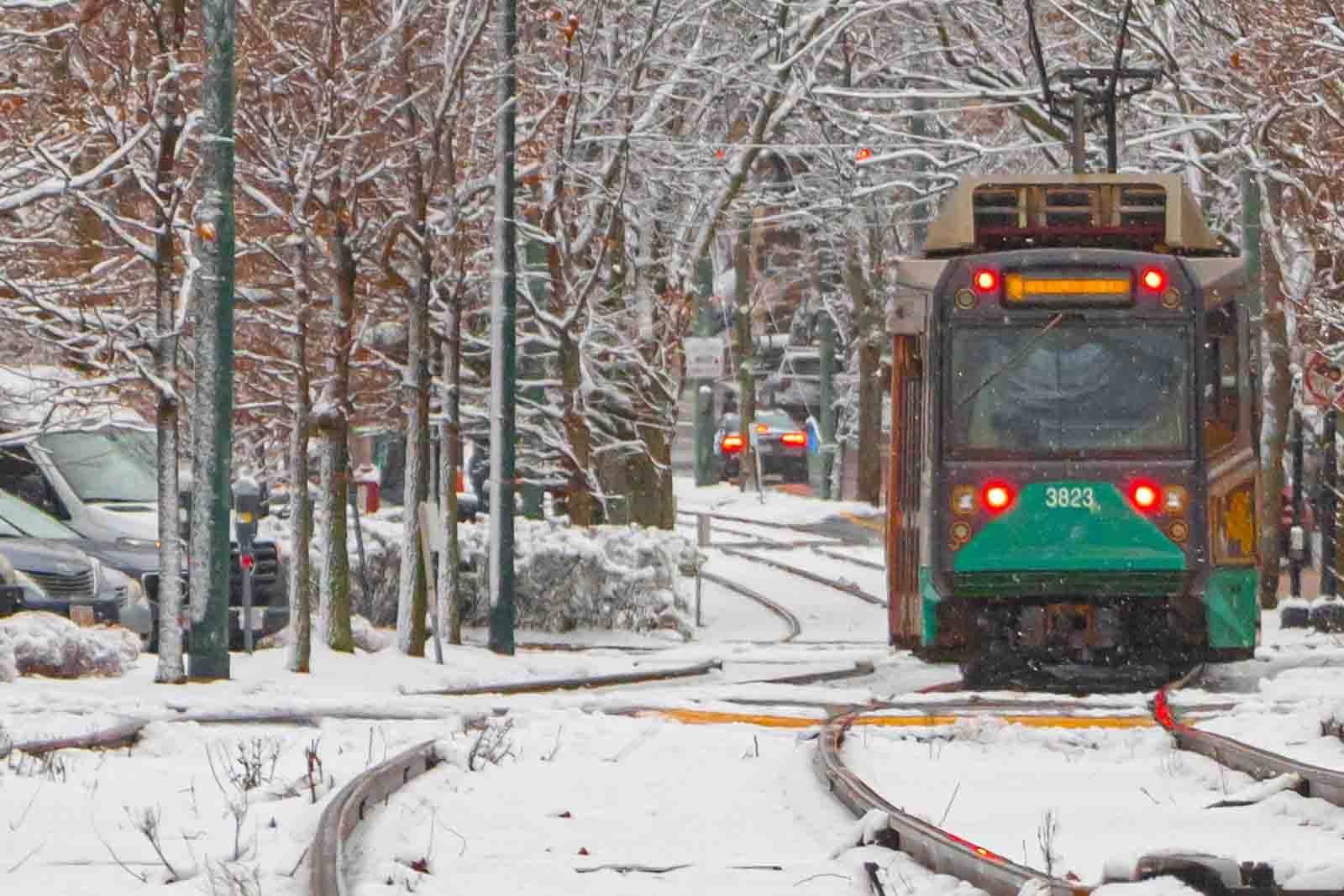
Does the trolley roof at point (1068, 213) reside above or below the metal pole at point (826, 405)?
above

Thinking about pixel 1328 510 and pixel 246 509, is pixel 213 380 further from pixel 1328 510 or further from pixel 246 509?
pixel 1328 510

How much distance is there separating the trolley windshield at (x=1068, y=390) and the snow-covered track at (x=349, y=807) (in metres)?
6.11

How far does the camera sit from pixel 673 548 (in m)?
28.7

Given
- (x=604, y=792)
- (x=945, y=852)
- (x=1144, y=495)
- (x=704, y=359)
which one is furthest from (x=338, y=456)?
(x=704, y=359)

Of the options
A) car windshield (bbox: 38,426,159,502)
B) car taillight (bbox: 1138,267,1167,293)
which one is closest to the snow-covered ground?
car taillight (bbox: 1138,267,1167,293)

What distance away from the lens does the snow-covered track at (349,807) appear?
7504 millimetres

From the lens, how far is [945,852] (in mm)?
8031

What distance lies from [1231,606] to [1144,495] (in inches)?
38.6

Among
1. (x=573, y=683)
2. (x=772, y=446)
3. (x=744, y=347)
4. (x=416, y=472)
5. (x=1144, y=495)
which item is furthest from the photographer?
(x=772, y=446)

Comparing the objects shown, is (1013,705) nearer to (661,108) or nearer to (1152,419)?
(1152,419)

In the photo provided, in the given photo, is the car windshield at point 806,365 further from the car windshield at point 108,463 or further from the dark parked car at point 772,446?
the car windshield at point 108,463

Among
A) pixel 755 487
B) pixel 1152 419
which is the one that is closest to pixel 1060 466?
pixel 1152 419

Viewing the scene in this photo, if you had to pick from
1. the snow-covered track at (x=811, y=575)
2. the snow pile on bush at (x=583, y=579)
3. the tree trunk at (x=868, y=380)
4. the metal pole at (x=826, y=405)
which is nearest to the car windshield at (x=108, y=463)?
the snow pile on bush at (x=583, y=579)

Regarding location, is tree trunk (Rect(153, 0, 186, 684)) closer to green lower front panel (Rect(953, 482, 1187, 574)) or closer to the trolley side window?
green lower front panel (Rect(953, 482, 1187, 574))
